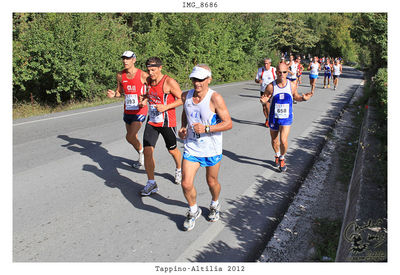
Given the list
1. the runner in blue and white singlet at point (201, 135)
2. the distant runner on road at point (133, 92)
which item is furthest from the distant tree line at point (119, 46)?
the runner in blue and white singlet at point (201, 135)

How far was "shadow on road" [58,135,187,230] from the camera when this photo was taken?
4.58 metres

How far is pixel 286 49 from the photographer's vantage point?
49.6 m

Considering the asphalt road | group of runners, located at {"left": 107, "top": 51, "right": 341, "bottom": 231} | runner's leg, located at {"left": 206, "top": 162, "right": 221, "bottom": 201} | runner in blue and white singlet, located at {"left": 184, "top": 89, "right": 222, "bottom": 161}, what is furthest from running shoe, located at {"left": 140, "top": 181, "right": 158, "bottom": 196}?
runner in blue and white singlet, located at {"left": 184, "top": 89, "right": 222, "bottom": 161}

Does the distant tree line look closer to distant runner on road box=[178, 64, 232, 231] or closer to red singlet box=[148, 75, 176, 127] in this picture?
red singlet box=[148, 75, 176, 127]

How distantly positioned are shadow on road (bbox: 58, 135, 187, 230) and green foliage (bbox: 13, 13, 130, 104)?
590cm

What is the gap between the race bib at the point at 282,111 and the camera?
229 inches

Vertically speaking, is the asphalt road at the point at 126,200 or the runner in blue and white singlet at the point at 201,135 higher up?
the runner in blue and white singlet at the point at 201,135

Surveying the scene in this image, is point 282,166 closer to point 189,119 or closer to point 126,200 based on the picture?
point 189,119

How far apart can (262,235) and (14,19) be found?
52.4 feet

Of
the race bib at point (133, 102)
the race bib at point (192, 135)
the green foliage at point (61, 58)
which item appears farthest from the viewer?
the green foliage at point (61, 58)

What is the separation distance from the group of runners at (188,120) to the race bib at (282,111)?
1947mm

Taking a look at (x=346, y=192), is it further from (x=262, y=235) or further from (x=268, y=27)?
(x=268, y=27)

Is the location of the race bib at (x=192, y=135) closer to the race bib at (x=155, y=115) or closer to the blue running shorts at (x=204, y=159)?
the blue running shorts at (x=204, y=159)

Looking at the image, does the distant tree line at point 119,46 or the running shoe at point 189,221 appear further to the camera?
the distant tree line at point 119,46
